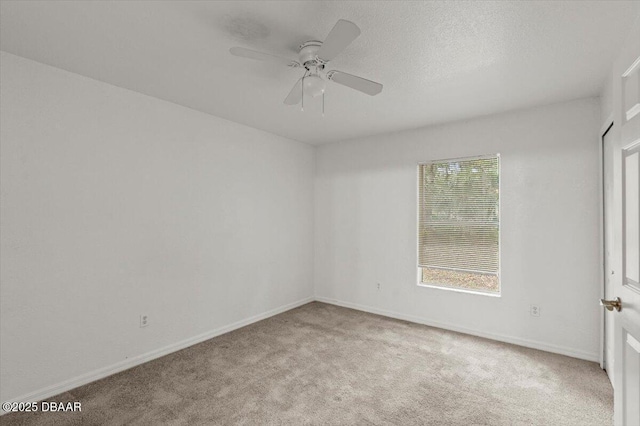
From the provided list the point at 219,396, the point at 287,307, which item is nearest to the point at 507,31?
the point at 219,396

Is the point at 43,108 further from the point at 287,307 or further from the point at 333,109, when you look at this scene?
the point at 287,307

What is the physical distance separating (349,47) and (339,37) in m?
0.58

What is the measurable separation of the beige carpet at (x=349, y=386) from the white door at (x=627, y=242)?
1214mm

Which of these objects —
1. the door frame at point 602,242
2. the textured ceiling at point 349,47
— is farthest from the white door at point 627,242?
the door frame at point 602,242

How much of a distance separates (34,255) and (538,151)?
188 inches

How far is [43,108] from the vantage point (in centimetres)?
246

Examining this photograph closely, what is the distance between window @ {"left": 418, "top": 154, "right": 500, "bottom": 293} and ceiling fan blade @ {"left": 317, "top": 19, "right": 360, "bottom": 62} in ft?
8.82

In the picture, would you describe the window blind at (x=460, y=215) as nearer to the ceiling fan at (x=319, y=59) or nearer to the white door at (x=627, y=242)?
the ceiling fan at (x=319, y=59)

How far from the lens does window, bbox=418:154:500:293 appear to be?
12.1 feet

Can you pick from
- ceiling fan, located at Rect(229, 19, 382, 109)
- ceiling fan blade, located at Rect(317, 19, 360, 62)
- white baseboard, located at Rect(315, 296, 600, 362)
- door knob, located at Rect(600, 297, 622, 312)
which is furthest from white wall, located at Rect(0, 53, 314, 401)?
door knob, located at Rect(600, 297, 622, 312)

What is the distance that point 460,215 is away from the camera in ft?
12.8

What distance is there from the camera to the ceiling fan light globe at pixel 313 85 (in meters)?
2.09

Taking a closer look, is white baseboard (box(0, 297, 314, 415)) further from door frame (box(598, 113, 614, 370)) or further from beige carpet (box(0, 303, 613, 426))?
door frame (box(598, 113, 614, 370))

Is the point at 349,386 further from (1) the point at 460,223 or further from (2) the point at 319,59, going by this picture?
(2) the point at 319,59
